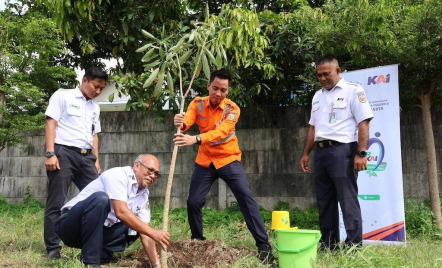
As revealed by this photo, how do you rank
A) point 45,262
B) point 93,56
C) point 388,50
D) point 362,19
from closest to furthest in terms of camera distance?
point 45,262, point 362,19, point 388,50, point 93,56

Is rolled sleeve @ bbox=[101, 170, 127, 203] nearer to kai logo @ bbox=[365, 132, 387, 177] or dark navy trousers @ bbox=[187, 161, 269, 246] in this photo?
dark navy trousers @ bbox=[187, 161, 269, 246]

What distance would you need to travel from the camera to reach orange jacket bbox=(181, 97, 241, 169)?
3.56 meters

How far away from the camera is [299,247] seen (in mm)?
3010

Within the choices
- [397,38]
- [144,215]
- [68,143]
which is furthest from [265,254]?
[397,38]

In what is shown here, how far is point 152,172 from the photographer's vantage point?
289 centimetres

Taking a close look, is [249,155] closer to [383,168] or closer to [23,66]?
[383,168]

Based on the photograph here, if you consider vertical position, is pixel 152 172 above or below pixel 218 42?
below

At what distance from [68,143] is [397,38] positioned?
3.61 meters

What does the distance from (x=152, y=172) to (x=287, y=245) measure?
1.14 m

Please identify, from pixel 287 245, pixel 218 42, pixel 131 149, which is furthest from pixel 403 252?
pixel 131 149

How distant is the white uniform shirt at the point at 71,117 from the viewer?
143 inches

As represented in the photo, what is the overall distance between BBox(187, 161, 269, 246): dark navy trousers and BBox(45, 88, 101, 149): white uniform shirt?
3.54 ft

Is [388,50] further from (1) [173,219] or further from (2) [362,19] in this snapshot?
(1) [173,219]

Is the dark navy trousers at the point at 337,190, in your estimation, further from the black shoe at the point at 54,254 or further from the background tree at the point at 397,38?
the black shoe at the point at 54,254
